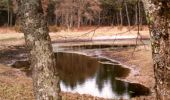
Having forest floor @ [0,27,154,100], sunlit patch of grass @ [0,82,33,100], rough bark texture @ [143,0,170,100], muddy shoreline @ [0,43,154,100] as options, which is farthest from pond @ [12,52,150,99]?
rough bark texture @ [143,0,170,100]

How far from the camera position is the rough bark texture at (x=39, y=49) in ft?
20.8

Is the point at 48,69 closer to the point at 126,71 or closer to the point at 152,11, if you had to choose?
the point at 152,11

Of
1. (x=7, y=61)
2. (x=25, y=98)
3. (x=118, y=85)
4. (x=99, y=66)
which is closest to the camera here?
(x=25, y=98)

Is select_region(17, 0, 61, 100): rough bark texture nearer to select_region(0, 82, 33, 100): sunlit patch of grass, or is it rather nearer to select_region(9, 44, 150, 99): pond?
select_region(0, 82, 33, 100): sunlit patch of grass

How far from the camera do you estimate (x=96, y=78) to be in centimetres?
2953

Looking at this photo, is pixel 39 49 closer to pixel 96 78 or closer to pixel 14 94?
pixel 14 94

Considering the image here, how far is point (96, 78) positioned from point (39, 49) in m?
23.2

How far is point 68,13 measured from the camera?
91500mm

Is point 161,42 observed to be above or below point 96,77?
above

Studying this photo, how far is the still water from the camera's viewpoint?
77.3 ft

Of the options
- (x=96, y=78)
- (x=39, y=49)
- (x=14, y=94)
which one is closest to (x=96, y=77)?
(x=96, y=78)

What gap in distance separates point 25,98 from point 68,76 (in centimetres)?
1492

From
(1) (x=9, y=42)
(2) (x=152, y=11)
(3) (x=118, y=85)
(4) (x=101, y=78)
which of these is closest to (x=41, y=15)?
(2) (x=152, y=11)

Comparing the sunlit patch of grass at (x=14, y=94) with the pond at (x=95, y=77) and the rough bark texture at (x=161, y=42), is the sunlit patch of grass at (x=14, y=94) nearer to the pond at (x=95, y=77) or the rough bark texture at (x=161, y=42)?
the pond at (x=95, y=77)
